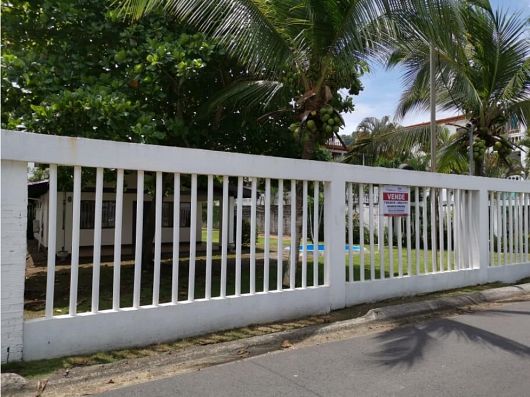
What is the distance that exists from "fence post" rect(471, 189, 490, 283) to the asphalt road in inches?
134

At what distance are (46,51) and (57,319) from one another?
5.60 m

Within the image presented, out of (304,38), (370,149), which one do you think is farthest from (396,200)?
(370,149)

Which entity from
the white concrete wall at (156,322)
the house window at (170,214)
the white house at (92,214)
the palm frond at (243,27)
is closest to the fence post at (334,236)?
the white concrete wall at (156,322)

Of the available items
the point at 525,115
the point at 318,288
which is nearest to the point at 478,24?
the point at 525,115

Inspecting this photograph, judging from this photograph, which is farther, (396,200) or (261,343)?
(396,200)

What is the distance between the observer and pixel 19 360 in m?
4.61

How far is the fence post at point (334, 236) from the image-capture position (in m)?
7.03

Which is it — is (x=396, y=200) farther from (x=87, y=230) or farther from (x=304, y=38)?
(x=87, y=230)

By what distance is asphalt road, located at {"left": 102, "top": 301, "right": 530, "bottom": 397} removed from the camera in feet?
13.7

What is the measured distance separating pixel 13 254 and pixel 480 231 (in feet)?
26.7

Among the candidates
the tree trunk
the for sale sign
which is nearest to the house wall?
the tree trunk

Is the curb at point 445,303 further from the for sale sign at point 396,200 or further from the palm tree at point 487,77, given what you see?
the palm tree at point 487,77

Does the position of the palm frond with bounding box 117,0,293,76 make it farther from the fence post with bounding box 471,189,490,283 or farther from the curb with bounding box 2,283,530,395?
the fence post with bounding box 471,189,490,283

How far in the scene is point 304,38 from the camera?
739 centimetres
